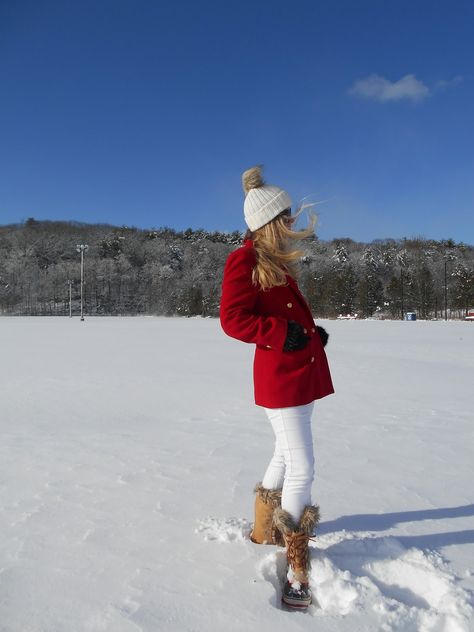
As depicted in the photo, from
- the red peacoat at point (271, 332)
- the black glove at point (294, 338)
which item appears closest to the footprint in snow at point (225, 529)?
the red peacoat at point (271, 332)

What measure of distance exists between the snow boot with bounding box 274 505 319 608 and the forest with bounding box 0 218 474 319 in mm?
50896

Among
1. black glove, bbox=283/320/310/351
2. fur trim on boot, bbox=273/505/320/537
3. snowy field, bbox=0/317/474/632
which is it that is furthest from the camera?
fur trim on boot, bbox=273/505/320/537

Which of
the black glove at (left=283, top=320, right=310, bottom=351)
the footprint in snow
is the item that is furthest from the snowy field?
the black glove at (left=283, top=320, right=310, bottom=351)

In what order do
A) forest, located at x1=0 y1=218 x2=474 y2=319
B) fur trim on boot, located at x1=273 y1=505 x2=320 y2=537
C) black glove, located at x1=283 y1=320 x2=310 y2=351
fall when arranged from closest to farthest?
1. black glove, located at x1=283 y1=320 x2=310 y2=351
2. fur trim on boot, located at x1=273 y1=505 x2=320 y2=537
3. forest, located at x1=0 y1=218 x2=474 y2=319

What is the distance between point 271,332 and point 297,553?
0.83 metres

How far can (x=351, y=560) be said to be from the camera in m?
1.92

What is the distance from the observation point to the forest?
56562 millimetres

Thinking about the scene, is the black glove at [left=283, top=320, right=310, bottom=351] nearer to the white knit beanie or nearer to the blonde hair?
the blonde hair

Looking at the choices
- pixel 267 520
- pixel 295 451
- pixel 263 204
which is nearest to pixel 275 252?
pixel 263 204

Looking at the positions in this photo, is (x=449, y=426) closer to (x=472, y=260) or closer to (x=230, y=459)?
(x=230, y=459)

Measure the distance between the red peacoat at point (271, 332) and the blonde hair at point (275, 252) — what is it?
0.03 m

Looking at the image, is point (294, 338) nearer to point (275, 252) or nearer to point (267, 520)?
point (275, 252)

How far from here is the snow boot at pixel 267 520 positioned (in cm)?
205

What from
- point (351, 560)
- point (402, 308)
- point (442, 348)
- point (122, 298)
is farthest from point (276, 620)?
point (122, 298)
